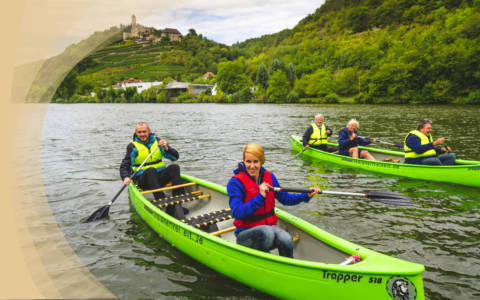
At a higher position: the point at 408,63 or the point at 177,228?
the point at 408,63

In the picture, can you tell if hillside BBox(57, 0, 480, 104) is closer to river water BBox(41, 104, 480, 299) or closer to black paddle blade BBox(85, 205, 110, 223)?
black paddle blade BBox(85, 205, 110, 223)

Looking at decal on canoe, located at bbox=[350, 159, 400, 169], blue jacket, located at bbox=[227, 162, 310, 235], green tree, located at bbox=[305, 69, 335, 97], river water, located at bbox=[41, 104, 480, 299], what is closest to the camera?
blue jacket, located at bbox=[227, 162, 310, 235]

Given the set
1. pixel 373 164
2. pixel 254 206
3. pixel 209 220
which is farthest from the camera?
pixel 373 164

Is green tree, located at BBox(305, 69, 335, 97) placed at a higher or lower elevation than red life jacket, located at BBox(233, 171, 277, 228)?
higher

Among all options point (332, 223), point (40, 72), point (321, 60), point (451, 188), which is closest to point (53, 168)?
point (40, 72)

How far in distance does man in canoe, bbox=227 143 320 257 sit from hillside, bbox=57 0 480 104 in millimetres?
5876

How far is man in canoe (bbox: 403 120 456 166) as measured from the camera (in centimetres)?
899

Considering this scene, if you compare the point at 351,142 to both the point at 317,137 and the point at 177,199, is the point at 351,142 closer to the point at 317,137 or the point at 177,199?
the point at 317,137

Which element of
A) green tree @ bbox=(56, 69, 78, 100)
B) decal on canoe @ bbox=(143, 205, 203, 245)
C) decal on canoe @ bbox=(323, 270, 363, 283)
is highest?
green tree @ bbox=(56, 69, 78, 100)

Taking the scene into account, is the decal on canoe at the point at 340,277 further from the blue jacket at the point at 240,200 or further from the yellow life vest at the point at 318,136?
the yellow life vest at the point at 318,136

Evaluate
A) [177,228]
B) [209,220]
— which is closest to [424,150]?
[209,220]

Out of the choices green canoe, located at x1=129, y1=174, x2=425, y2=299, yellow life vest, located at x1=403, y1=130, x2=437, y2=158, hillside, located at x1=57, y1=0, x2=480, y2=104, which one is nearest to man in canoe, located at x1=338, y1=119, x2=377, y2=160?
yellow life vest, located at x1=403, y1=130, x2=437, y2=158

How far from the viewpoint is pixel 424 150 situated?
30.2 feet

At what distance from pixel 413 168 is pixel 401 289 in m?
7.19
